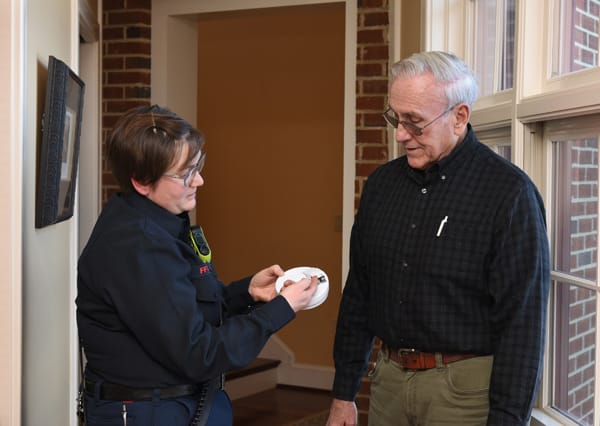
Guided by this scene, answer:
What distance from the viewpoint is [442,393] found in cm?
178

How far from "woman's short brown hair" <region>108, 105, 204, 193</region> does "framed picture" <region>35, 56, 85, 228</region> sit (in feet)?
1.94

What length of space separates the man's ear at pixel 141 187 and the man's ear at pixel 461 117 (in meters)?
0.78

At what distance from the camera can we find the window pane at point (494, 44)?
2.44m

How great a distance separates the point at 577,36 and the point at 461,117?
396 millimetres

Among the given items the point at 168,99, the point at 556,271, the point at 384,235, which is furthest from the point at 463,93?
the point at 168,99

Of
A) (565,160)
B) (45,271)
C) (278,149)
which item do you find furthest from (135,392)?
(278,149)

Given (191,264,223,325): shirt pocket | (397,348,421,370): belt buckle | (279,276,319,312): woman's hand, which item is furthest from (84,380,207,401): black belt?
(397,348,421,370): belt buckle

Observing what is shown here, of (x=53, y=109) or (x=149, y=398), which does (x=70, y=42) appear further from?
(x=149, y=398)

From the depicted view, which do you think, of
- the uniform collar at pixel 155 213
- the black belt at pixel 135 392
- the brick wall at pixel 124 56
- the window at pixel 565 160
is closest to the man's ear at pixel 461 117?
the window at pixel 565 160

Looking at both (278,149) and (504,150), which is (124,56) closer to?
(278,149)

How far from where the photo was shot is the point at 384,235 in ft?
6.36

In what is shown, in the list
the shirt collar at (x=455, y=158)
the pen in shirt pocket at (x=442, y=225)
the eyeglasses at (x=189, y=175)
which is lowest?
the pen in shirt pocket at (x=442, y=225)

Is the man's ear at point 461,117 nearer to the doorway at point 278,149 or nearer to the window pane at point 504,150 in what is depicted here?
the window pane at point 504,150

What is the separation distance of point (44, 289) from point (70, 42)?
3.20ft
